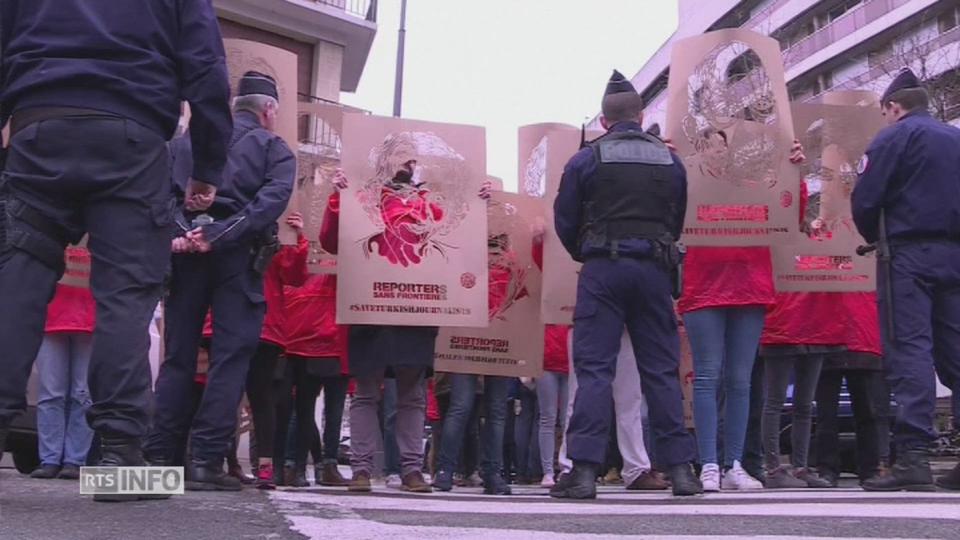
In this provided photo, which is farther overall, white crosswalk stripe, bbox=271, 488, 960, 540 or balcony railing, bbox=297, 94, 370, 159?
balcony railing, bbox=297, 94, 370, 159

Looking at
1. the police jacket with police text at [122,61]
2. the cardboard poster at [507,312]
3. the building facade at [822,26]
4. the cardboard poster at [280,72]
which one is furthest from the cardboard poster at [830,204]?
the building facade at [822,26]

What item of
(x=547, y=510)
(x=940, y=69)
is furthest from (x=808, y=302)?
(x=940, y=69)

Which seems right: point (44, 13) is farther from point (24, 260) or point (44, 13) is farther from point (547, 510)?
point (547, 510)

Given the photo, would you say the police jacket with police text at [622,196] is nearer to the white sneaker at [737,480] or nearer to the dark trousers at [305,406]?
the white sneaker at [737,480]

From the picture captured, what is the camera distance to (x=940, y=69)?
66.9ft

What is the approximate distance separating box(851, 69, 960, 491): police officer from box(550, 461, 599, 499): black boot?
1.41 m

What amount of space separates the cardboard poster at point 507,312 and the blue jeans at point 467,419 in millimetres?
172

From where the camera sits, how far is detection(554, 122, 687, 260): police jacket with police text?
16.0 ft

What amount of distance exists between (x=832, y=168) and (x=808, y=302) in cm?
84

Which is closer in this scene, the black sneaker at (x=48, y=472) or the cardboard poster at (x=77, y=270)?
the black sneaker at (x=48, y=472)

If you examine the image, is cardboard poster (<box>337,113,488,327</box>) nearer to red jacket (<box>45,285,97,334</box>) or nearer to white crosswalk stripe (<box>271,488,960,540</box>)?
red jacket (<box>45,285,97,334</box>)

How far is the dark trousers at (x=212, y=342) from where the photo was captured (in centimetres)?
Answer: 455

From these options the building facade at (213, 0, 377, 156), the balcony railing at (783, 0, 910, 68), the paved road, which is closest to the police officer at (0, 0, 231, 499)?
the paved road

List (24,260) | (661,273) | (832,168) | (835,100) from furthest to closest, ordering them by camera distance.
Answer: (835,100)
(832,168)
(661,273)
(24,260)
